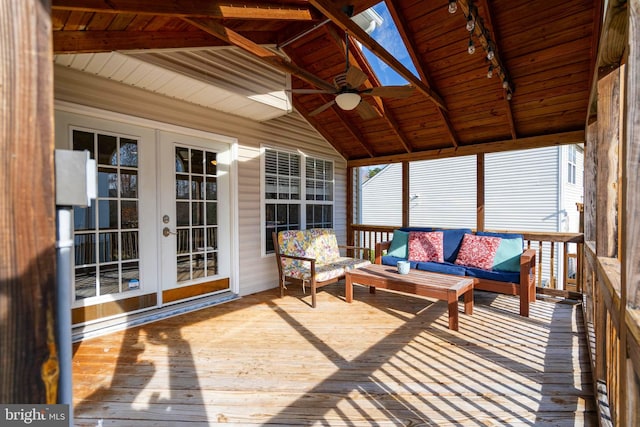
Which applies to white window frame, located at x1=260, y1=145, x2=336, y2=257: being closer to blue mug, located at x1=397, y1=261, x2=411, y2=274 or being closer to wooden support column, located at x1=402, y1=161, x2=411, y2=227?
wooden support column, located at x1=402, y1=161, x2=411, y2=227

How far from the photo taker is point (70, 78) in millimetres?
2951

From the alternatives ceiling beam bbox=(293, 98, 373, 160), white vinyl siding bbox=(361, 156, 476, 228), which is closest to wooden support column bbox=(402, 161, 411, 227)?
ceiling beam bbox=(293, 98, 373, 160)

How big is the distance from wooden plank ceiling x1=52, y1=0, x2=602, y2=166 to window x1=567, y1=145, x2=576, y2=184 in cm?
453

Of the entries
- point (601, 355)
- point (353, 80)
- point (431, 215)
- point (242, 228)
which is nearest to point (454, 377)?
point (601, 355)

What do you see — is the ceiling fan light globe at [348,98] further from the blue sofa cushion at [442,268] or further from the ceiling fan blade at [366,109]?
the blue sofa cushion at [442,268]

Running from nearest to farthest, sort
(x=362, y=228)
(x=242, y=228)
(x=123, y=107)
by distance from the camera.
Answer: (x=123, y=107), (x=242, y=228), (x=362, y=228)

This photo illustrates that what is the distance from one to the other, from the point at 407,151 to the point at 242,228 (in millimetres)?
3314

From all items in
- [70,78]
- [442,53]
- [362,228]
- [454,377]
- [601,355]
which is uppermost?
[442,53]

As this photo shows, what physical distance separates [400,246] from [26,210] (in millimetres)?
4907

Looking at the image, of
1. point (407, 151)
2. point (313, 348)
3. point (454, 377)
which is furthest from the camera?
point (407, 151)

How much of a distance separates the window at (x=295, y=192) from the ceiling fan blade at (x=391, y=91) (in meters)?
2.13

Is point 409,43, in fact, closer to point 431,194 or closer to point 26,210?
point 26,210

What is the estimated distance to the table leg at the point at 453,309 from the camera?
10.5 feet

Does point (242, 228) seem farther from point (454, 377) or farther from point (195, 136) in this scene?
point (454, 377)
